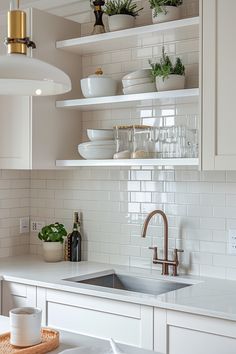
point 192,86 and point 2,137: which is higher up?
point 192,86

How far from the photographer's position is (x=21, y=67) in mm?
1651

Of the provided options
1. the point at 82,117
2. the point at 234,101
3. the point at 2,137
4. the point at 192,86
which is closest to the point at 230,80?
the point at 234,101

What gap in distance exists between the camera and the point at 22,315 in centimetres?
188

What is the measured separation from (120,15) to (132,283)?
1591mm

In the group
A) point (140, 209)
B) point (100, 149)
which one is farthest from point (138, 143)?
point (140, 209)

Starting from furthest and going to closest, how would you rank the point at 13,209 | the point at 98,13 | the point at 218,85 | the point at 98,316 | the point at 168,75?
1. the point at 13,209
2. the point at 98,13
3. the point at 168,75
4. the point at 98,316
5. the point at 218,85

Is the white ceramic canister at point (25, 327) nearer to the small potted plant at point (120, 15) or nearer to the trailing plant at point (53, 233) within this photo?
the trailing plant at point (53, 233)

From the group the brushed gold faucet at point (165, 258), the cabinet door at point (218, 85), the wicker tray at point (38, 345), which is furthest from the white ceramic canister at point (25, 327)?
the brushed gold faucet at point (165, 258)

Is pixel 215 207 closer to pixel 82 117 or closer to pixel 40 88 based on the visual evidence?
pixel 82 117

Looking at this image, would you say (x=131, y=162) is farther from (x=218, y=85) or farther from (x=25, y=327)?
(x=25, y=327)

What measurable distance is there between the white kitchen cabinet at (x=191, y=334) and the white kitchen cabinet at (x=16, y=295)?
0.87m

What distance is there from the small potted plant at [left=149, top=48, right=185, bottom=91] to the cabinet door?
1.05 feet

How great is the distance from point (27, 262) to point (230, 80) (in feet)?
6.01

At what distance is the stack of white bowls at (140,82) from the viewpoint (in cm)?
333
